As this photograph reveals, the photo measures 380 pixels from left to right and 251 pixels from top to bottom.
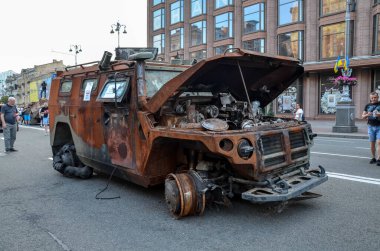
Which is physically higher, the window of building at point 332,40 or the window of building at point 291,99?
the window of building at point 332,40

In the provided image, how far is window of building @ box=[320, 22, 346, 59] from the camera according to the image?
27719mm

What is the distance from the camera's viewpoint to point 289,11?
3103cm

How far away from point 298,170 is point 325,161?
409 cm

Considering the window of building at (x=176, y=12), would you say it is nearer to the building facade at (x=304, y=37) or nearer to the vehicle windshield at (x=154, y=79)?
the building facade at (x=304, y=37)

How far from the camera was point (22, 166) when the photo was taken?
9.03 metres

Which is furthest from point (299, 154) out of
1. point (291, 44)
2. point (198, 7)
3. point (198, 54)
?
point (198, 7)

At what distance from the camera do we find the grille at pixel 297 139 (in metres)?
5.02

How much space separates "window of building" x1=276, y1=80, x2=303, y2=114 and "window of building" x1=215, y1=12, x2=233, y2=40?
374 inches

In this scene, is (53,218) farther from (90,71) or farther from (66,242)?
(90,71)

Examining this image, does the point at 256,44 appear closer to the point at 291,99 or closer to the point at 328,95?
the point at 291,99

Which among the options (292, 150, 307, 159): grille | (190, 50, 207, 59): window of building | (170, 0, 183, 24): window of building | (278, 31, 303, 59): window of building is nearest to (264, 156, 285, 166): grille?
(292, 150, 307, 159): grille

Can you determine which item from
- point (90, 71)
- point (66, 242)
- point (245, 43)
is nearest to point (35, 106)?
point (245, 43)

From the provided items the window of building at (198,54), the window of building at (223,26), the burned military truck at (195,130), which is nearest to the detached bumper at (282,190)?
the burned military truck at (195,130)

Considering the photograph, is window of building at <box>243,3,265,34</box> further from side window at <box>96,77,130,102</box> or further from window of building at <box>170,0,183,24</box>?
side window at <box>96,77,130,102</box>
